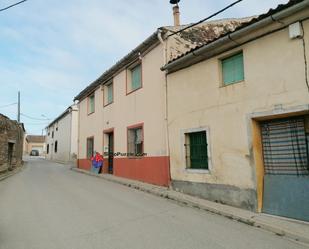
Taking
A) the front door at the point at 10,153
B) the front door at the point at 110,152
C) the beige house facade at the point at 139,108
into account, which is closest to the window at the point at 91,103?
the beige house facade at the point at 139,108

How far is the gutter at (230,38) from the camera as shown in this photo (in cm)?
639

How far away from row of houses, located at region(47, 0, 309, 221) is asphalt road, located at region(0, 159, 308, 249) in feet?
4.19

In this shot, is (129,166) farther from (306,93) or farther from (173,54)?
(306,93)

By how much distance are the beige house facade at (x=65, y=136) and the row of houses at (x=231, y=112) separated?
17.2 meters

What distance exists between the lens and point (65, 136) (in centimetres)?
3139

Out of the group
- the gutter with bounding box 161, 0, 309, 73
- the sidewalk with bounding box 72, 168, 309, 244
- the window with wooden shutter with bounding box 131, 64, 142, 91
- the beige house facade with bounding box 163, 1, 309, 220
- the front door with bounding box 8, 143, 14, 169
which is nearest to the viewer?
the sidewalk with bounding box 72, 168, 309, 244

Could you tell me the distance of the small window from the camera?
13.2m

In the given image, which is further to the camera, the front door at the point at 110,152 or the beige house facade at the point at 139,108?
the front door at the point at 110,152

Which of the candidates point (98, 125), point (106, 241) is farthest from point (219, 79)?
point (98, 125)

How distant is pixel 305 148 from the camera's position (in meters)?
6.61

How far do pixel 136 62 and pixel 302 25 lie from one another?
797 centimetres

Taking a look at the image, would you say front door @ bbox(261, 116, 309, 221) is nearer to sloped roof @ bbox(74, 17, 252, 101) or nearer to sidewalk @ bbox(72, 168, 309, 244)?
sidewalk @ bbox(72, 168, 309, 244)

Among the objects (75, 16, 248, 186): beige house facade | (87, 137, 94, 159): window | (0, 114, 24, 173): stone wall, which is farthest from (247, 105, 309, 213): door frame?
(0, 114, 24, 173): stone wall

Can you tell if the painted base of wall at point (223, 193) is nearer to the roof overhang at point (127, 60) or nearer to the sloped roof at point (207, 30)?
the roof overhang at point (127, 60)
